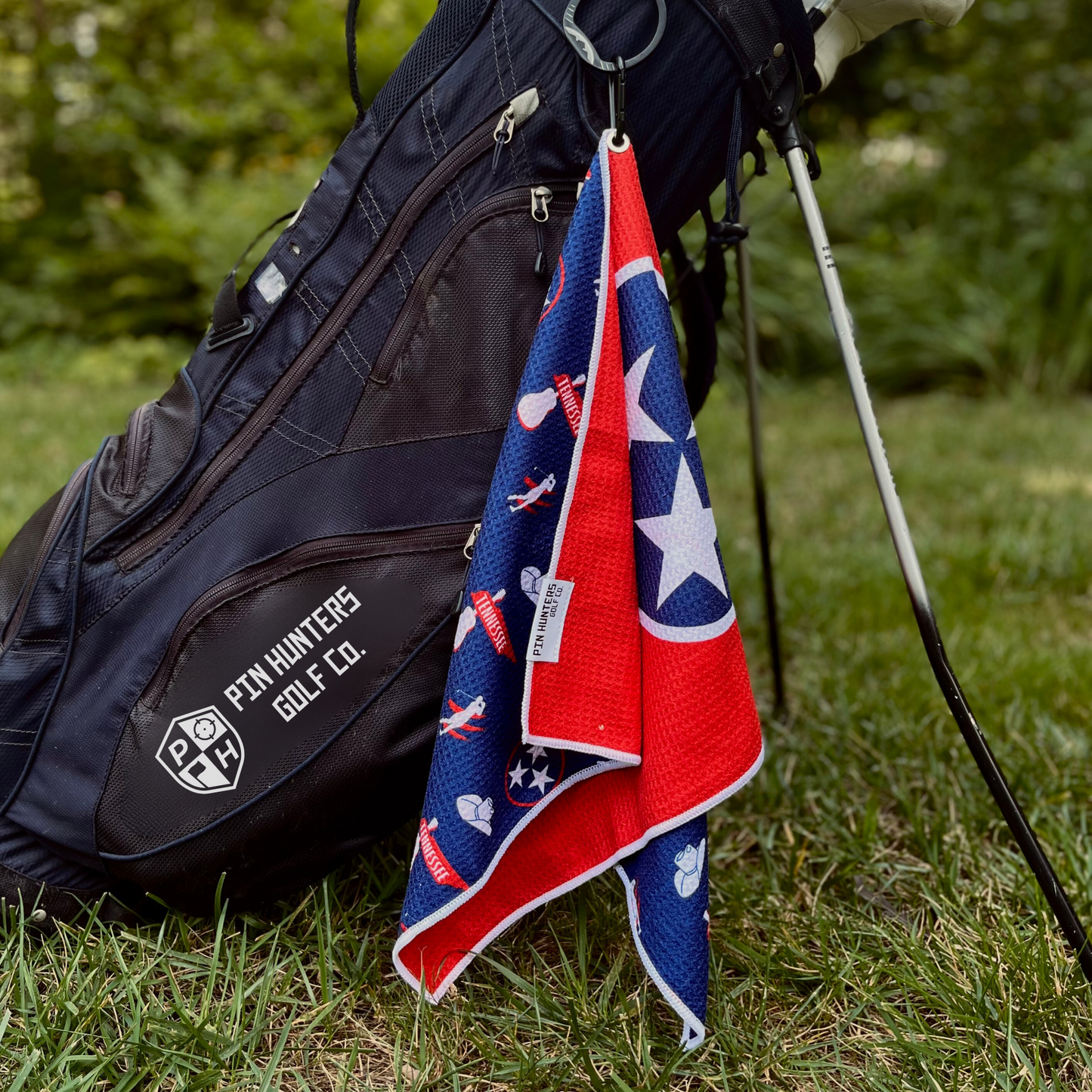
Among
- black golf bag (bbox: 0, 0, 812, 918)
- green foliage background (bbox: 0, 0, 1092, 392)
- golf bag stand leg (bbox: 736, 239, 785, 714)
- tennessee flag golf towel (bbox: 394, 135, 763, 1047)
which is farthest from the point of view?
green foliage background (bbox: 0, 0, 1092, 392)

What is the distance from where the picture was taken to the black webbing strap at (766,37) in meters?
1.12

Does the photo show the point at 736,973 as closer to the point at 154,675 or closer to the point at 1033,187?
the point at 154,675

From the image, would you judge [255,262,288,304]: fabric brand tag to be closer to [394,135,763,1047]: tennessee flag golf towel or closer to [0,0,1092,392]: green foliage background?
[394,135,763,1047]: tennessee flag golf towel

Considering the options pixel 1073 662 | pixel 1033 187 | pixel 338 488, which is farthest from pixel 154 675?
pixel 1033 187

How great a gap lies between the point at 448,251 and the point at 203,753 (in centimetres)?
68

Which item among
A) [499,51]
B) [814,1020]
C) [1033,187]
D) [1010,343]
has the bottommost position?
[1010,343]

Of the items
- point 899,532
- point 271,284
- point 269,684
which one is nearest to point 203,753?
point 269,684

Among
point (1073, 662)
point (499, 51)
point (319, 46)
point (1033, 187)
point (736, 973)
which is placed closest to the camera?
point (499, 51)

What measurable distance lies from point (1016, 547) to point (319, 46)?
230 inches

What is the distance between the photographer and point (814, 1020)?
1221 millimetres

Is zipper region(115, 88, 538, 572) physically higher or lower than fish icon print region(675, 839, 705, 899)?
higher

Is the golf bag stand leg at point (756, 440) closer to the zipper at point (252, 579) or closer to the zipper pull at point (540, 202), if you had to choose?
the zipper pull at point (540, 202)

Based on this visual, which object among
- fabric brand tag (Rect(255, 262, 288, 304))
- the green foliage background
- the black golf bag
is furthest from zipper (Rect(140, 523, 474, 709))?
the green foliage background

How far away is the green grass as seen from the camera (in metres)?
1.13
